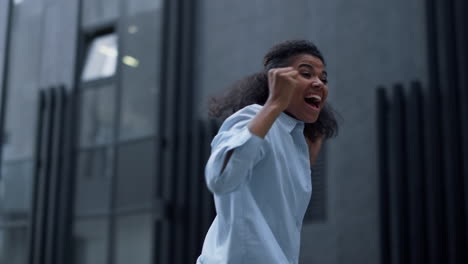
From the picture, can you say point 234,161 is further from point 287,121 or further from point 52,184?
point 52,184

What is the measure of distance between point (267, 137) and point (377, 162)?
21.6ft

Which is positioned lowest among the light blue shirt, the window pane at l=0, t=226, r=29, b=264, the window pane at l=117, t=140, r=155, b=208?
the window pane at l=0, t=226, r=29, b=264

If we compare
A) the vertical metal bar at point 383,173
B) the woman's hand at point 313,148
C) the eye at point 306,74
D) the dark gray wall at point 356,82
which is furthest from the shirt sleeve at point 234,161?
the dark gray wall at point 356,82

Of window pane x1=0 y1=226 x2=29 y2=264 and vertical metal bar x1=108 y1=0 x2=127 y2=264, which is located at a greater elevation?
vertical metal bar x1=108 y1=0 x2=127 y2=264

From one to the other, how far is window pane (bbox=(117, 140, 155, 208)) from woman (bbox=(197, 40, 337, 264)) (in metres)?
8.65

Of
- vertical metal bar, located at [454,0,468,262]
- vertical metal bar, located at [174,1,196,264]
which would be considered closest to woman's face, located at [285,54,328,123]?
vertical metal bar, located at [454,0,468,262]

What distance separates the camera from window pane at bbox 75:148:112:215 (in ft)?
36.8

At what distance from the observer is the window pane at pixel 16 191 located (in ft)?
40.3

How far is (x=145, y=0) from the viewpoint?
11.3m

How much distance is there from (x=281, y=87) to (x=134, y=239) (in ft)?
30.2

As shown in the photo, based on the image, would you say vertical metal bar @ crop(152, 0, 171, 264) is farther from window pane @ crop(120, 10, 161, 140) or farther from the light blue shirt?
the light blue shirt

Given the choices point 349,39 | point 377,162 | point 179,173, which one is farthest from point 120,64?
point 377,162

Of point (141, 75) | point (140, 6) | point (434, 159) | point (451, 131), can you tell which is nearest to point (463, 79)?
point (451, 131)

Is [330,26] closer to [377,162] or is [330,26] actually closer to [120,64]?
[377,162]
